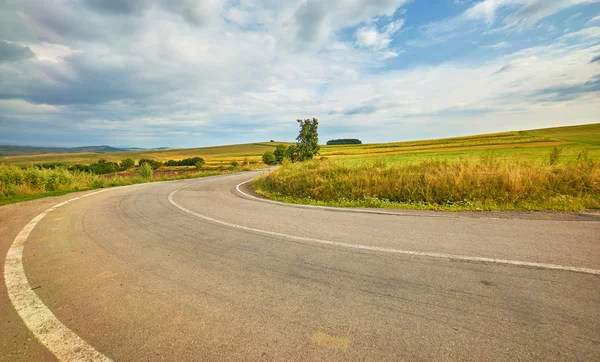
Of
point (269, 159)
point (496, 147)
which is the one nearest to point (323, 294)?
point (496, 147)

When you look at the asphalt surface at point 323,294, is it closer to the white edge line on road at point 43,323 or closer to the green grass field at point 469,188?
→ the white edge line on road at point 43,323

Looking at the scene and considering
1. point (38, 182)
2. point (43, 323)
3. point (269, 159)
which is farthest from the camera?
point (269, 159)

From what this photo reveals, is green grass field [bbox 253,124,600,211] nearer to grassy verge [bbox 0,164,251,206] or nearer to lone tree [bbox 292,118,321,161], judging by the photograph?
grassy verge [bbox 0,164,251,206]

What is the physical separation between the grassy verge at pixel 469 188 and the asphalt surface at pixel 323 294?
5.05ft

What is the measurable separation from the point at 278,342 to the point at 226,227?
3.79m

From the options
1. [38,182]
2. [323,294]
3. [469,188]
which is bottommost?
[323,294]

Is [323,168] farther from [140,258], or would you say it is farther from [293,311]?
[293,311]

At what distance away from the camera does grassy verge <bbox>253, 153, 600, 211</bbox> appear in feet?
21.5

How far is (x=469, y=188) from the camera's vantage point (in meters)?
7.38

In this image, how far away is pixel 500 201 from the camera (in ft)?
22.2

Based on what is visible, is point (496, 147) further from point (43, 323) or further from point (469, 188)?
point (43, 323)

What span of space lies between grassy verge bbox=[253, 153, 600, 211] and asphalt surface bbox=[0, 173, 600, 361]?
1.54 m

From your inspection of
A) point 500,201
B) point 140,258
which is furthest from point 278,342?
point 500,201

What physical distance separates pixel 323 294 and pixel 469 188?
665cm
